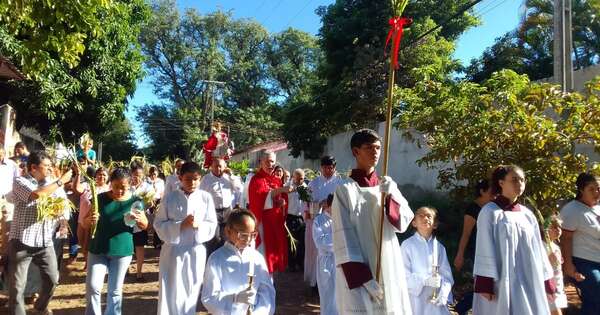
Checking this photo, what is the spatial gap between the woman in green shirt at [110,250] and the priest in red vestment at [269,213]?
248 cm

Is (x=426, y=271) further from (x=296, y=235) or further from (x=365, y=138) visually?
(x=296, y=235)

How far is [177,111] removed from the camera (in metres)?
40.6

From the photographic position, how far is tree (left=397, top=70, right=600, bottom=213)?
5.79m

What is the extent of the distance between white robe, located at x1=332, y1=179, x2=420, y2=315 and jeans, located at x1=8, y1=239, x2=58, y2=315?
335cm

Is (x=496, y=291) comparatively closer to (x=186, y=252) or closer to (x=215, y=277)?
(x=215, y=277)

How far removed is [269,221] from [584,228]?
4053 millimetres

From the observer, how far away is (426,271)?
4996 mm

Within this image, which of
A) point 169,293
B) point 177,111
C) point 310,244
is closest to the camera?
point 169,293

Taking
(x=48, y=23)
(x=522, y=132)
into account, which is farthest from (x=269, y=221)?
(x=48, y=23)

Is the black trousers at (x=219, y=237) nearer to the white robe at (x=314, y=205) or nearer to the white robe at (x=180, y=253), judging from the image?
the white robe at (x=314, y=205)

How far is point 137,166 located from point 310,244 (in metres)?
3.14

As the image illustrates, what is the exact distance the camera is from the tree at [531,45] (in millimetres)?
20672

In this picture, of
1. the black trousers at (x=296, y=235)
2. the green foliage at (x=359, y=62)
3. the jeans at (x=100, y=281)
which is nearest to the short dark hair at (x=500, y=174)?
the jeans at (x=100, y=281)

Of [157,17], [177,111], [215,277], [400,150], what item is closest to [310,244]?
[215,277]
